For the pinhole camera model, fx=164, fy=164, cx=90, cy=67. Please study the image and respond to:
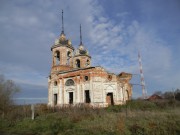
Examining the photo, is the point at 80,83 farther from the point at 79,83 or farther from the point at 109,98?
the point at 109,98

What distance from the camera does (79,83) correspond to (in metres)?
24.2

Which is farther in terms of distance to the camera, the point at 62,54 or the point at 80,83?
the point at 62,54

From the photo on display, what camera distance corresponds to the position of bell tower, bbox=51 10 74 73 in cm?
2747

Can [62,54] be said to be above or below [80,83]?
above

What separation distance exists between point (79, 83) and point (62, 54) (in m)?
6.42

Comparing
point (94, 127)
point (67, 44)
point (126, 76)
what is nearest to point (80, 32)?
point (67, 44)

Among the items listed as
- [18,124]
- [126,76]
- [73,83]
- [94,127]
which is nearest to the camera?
[94,127]

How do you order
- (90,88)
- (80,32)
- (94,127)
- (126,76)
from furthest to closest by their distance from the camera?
(80,32) < (126,76) < (90,88) < (94,127)

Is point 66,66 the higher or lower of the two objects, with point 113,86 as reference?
higher

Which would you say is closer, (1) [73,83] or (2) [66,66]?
(1) [73,83]

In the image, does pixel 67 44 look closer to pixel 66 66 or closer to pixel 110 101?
pixel 66 66

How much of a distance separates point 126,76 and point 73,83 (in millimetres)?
10413

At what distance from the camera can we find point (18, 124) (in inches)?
564

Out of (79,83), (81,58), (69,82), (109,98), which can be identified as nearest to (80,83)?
(79,83)
